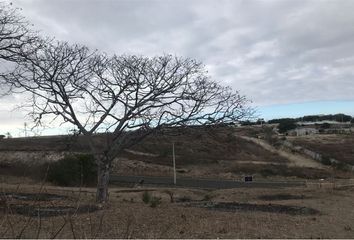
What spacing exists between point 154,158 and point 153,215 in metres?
60.2

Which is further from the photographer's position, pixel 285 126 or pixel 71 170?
pixel 285 126

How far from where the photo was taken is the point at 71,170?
39.7 meters

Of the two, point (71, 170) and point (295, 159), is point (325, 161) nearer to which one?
point (295, 159)

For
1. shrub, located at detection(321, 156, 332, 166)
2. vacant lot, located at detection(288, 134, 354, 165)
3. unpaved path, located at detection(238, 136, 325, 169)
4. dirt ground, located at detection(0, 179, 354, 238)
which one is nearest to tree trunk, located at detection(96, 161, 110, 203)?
dirt ground, located at detection(0, 179, 354, 238)

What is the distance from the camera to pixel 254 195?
87.0 ft

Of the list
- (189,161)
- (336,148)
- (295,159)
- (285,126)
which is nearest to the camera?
(189,161)

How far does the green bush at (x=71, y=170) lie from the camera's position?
39312mm

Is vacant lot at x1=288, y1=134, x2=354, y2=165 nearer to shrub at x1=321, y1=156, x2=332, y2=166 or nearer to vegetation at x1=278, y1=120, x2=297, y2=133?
shrub at x1=321, y1=156, x2=332, y2=166

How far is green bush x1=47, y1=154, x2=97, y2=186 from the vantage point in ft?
129

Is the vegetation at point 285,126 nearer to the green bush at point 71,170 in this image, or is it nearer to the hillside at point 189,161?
the hillside at point 189,161

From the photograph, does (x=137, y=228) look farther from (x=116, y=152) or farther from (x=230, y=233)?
(x=116, y=152)

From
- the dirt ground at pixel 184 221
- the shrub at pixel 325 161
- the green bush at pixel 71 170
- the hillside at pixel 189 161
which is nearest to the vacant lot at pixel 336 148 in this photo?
the shrub at pixel 325 161

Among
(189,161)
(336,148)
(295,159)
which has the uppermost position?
(336,148)

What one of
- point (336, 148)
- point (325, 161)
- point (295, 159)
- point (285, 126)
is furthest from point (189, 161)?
point (285, 126)
